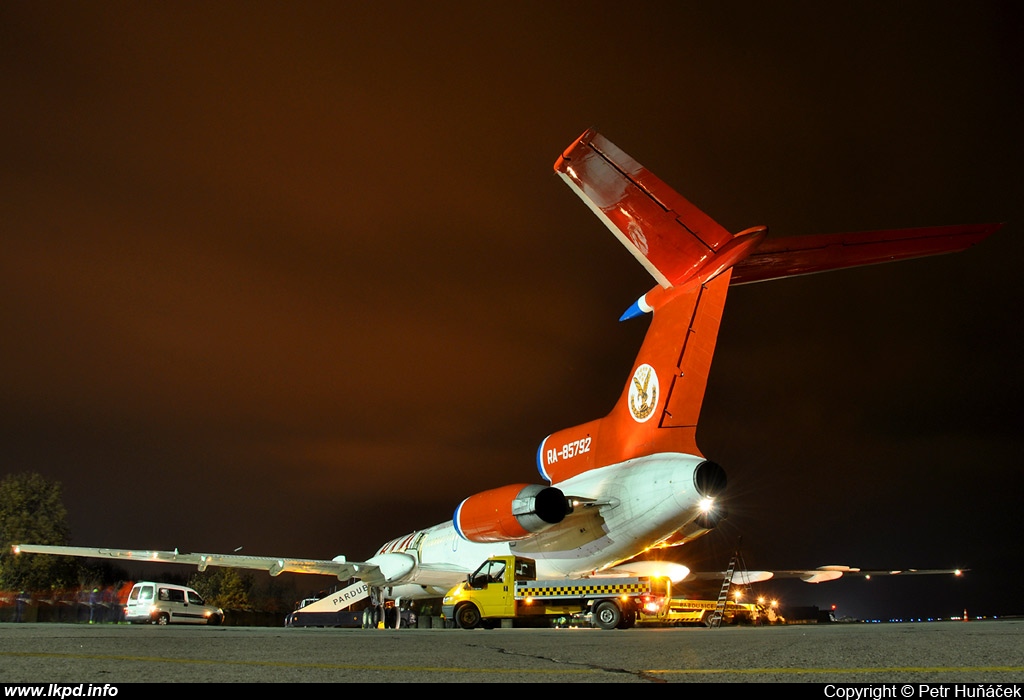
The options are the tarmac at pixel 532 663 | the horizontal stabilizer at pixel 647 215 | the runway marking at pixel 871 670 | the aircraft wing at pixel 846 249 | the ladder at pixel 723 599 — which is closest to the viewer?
the tarmac at pixel 532 663

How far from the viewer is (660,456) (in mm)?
14625

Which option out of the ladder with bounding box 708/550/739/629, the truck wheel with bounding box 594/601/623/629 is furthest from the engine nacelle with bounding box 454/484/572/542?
the ladder with bounding box 708/550/739/629

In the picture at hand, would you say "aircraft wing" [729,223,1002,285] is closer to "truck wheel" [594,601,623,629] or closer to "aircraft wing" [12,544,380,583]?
"truck wheel" [594,601,623,629]

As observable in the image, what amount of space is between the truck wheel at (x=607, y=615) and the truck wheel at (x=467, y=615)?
8.14 ft

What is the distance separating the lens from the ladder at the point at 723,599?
2073 cm

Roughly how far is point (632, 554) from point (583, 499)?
1.53 meters

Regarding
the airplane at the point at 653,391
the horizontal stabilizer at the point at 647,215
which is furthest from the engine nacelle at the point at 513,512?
the horizontal stabilizer at the point at 647,215

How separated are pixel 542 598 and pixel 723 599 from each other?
7.38m

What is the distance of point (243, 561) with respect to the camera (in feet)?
80.7

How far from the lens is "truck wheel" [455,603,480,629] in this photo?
16.5 m

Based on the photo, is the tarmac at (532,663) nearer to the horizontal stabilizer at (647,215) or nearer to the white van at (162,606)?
the horizontal stabilizer at (647,215)

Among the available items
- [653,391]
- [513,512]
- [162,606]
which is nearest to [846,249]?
[653,391]
